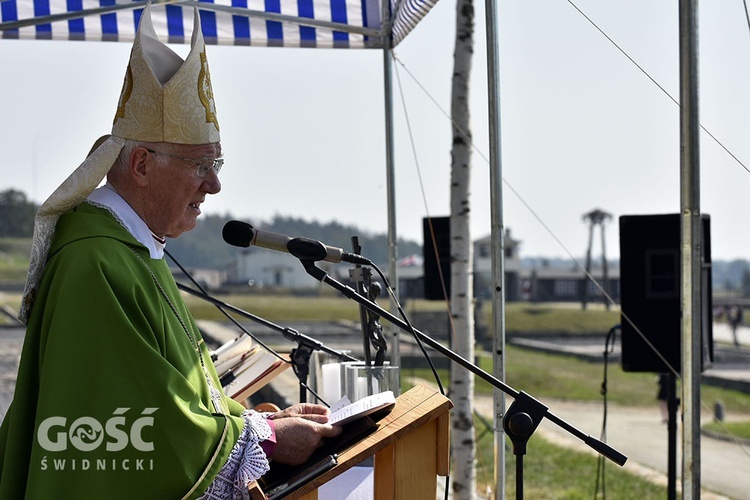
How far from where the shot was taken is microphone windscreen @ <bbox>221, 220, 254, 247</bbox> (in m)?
2.74

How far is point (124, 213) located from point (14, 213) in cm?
10954

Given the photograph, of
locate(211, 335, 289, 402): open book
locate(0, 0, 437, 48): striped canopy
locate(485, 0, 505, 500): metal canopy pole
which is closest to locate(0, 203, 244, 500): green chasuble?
locate(211, 335, 289, 402): open book

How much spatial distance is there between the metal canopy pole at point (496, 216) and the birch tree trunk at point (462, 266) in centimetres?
194

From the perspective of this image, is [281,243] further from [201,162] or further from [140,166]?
[140,166]

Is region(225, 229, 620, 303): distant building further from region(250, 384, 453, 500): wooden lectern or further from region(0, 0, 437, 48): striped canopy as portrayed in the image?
region(250, 384, 453, 500): wooden lectern

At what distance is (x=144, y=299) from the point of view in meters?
2.43

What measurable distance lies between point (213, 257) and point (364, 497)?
152 meters

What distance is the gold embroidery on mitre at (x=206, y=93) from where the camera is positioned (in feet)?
9.10

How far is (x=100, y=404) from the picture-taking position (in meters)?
2.27

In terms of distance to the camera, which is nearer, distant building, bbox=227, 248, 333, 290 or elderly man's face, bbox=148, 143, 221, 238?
elderly man's face, bbox=148, 143, 221, 238

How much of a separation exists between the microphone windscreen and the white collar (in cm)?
22

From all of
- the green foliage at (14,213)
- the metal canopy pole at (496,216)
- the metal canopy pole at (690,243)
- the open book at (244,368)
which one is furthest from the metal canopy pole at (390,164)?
the green foliage at (14,213)

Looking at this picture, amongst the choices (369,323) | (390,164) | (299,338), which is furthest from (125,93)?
(390,164)

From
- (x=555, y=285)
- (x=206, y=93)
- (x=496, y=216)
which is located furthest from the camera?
(x=555, y=285)
